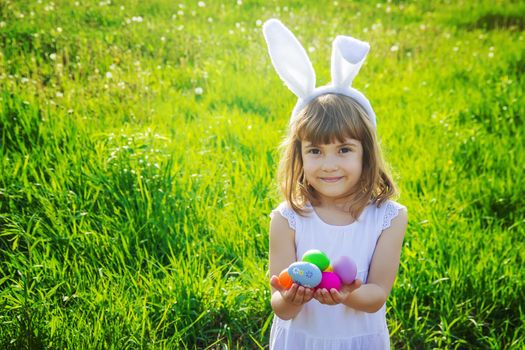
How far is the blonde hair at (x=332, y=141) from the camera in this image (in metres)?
2.00

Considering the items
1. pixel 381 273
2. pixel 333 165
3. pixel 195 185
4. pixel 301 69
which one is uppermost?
pixel 301 69

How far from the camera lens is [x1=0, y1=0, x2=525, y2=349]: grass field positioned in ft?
8.63

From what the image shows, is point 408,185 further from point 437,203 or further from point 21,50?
point 21,50

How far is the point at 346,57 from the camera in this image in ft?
6.24

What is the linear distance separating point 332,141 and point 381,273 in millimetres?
456

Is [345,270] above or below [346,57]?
below

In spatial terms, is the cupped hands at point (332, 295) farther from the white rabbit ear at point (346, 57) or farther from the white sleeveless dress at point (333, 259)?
the white rabbit ear at point (346, 57)

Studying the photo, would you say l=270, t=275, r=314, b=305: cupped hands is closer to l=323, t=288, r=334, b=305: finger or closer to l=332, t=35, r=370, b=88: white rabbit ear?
l=323, t=288, r=334, b=305: finger

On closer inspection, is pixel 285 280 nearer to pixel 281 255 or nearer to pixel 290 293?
pixel 290 293

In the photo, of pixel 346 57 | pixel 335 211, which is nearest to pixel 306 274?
pixel 335 211

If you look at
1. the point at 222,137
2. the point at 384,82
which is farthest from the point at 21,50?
the point at 384,82

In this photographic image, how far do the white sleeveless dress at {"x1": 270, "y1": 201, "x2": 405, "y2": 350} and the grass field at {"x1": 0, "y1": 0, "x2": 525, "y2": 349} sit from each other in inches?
22.1

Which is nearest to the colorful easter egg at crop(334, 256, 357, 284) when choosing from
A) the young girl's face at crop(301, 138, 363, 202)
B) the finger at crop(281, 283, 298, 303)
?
the finger at crop(281, 283, 298, 303)

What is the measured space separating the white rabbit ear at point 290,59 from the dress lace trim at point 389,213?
47cm
